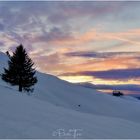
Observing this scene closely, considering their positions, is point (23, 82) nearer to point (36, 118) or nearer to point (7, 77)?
point (7, 77)

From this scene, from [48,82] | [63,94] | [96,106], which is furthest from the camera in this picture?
[48,82]

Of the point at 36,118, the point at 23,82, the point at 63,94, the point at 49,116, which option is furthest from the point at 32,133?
the point at 63,94

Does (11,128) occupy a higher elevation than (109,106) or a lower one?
lower

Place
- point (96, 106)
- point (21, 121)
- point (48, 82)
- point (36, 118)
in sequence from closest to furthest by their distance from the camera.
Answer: point (21, 121), point (36, 118), point (96, 106), point (48, 82)

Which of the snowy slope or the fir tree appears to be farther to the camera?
the fir tree

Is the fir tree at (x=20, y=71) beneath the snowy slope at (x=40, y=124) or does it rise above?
above

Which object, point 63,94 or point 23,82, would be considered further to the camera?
point 63,94

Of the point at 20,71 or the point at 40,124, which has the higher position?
the point at 20,71

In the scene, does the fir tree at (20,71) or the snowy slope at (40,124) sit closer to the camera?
the snowy slope at (40,124)

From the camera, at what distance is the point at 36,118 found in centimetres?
2156

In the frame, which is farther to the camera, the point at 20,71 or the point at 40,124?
the point at 20,71

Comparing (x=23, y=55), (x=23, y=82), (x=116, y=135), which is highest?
(x=23, y=55)

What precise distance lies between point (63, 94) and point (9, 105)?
2844 inches

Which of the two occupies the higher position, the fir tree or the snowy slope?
the fir tree
